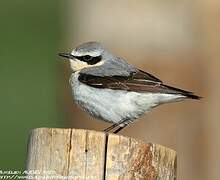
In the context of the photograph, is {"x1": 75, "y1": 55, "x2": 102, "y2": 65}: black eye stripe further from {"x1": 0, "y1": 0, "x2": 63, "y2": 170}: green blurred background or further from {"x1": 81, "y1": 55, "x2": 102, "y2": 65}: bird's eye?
{"x1": 0, "y1": 0, "x2": 63, "y2": 170}: green blurred background

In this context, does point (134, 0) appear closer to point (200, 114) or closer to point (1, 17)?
point (200, 114)

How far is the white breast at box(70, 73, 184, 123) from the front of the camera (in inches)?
317

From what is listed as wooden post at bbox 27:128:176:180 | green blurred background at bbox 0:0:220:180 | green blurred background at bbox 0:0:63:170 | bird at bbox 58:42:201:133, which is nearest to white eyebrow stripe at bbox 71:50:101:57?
bird at bbox 58:42:201:133

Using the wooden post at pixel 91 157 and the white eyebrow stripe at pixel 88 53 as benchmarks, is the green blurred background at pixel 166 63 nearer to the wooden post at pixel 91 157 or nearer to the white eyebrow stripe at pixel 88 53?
the white eyebrow stripe at pixel 88 53

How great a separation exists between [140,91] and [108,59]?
87 centimetres

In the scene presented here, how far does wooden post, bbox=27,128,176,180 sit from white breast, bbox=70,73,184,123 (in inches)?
88.2

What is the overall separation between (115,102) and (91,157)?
96.7 inches

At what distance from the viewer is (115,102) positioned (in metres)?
8.05

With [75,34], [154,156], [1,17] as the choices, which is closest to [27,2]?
[1,17]

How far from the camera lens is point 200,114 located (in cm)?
→ 1054

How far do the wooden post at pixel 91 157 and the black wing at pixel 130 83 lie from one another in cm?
226

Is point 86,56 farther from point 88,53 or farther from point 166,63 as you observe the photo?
point 166,63

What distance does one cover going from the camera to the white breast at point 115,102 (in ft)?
26.4

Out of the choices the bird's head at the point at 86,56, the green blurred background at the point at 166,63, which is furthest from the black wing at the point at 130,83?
the green blurred background at the point at 166,63
